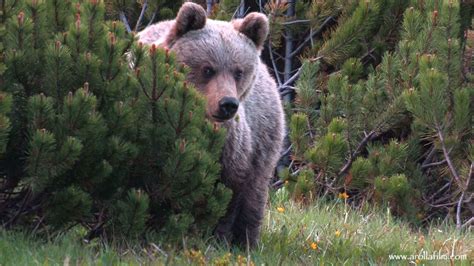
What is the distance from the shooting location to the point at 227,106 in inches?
236

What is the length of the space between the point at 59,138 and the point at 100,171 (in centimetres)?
32

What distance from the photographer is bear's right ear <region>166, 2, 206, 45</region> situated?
21.1 ft

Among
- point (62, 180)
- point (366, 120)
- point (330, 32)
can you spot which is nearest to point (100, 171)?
point (62, 180)

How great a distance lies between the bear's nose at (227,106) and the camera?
5988 millimetres

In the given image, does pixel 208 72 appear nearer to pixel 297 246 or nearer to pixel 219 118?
pixel 219 118

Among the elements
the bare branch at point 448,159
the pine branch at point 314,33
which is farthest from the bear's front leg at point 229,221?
the pine branch at point 314,33

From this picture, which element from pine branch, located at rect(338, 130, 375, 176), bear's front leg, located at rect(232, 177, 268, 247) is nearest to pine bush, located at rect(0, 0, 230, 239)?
bear's front leg, located at rect(232, 177, 268, 247)

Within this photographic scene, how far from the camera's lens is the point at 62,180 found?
17.4ft

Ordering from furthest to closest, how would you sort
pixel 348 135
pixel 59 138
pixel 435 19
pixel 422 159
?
pixel 422 159
pixel 348 135
pixel 435 19
pixel 59 138

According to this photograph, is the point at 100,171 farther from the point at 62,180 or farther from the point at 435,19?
the point at 435,19

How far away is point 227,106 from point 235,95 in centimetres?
18

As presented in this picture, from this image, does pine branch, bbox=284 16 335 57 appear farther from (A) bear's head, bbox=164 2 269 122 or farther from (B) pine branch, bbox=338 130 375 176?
(A) bear's head, bbox=164 2 269 122

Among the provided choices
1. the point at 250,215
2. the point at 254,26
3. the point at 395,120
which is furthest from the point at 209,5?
the point at 250,215

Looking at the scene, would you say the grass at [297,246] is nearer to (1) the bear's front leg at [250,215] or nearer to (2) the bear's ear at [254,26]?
(1) the bear's front leg at [250,215]
